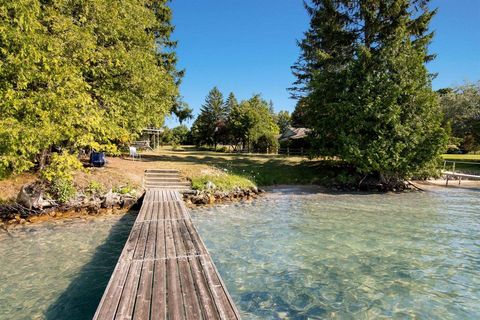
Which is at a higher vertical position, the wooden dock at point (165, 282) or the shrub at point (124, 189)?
the shrub at point (124, 189)

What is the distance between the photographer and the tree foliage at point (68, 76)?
30.2 ft

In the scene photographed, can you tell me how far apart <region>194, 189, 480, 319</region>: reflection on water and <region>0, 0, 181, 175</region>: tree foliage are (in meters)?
6.03

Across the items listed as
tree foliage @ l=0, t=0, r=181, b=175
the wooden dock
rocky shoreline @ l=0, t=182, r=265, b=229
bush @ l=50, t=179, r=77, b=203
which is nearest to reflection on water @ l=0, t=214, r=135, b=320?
the wooden dock

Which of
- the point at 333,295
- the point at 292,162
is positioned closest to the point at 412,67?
the point at 292,162

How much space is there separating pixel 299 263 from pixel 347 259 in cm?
130

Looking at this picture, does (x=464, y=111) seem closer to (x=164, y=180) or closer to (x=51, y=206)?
(x=164, y=180)

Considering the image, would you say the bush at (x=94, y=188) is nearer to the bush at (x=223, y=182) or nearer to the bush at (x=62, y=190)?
the bush at (x=62, y=190)

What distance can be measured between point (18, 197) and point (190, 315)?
1066cm

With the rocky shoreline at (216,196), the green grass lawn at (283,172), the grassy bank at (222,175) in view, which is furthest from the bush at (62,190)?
the green grass lawn at (283,172)

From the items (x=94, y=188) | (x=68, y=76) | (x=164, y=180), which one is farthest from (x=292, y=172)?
(x=68, y=76)

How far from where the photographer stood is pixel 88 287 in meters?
5.86

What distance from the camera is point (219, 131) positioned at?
48.0 metres

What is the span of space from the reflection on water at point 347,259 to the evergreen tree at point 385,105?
4.75 meters

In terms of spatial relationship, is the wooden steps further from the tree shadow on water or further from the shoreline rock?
the tree shadow on water
